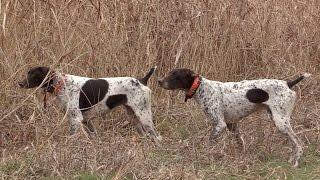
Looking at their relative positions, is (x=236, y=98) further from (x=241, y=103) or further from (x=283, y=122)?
(x=283, y=122)

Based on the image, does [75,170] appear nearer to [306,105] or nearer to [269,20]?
[306,105]

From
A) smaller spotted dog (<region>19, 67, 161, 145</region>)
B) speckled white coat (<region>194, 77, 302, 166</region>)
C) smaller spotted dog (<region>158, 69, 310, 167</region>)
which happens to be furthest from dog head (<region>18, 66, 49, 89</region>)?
speckled white coat (<region>194, 77, 302, 166</region>)

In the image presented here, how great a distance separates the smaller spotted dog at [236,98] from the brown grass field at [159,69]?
174 mm

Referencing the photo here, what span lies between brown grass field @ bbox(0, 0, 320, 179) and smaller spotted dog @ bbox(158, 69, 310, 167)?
174 millimetres

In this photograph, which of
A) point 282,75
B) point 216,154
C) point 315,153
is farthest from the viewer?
point 282,75

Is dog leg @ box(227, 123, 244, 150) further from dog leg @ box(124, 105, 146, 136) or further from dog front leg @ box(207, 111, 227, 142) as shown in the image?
dog leg @ box(124, 105, 146, 136)

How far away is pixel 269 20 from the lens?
7676mm

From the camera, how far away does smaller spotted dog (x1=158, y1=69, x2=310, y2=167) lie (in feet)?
18.4

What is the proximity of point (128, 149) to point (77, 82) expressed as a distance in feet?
4.10

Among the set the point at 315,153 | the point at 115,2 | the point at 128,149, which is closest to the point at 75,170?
the point at 128,149

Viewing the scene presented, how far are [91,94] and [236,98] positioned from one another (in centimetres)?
133

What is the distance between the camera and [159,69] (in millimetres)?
7133

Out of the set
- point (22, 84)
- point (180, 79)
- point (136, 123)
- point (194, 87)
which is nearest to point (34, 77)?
point (22, 84)

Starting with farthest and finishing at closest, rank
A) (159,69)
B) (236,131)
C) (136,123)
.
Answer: (159,69) → (136,123) → (236,131)
